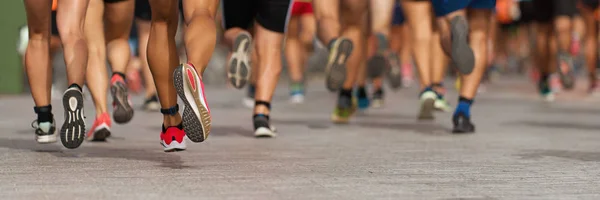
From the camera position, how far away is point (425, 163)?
20.3 ft

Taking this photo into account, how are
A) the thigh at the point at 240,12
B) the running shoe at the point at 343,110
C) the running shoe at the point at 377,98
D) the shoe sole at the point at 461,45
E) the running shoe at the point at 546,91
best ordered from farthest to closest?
the running shoe at the point at 546,91
the running shoe at the point at 377,98
the running shoe at the point at 343,110
the thigh at the point at 240,12
the shoe sole at the point at 461,45

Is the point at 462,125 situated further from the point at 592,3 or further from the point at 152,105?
the point at 592,3

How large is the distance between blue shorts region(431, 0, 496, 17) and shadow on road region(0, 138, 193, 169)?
2667mm

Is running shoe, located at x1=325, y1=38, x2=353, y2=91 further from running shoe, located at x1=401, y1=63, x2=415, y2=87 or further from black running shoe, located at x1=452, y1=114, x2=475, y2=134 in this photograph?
running shoe, located at x1=401, y1=63, x2=415, y2=87

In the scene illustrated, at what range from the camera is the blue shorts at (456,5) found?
8.41 meters

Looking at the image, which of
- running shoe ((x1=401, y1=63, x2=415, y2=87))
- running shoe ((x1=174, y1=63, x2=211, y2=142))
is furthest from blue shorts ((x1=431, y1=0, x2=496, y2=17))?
running shoe ((x1=401, y1=63, x2=415, y2=87))

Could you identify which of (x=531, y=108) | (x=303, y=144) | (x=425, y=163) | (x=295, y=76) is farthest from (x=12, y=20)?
(x=425, y=163)

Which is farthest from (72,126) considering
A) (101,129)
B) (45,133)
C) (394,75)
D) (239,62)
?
(394,75)

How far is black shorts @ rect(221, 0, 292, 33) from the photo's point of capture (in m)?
8.05

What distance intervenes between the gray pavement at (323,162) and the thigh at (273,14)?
2.46 feet

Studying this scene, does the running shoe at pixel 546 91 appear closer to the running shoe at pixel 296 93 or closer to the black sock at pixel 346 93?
the running shoe at pixel 296 93

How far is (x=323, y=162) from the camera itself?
619 centimetres

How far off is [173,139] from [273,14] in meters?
2.14

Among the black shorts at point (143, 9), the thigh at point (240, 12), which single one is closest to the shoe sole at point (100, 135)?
the thigh at point (240, 12)
